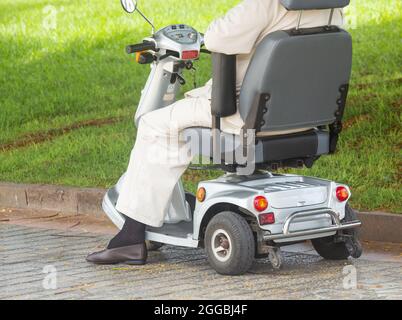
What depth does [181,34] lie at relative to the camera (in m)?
6.27

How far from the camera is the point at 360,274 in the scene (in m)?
6.00

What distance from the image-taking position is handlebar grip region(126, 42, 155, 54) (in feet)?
20.1

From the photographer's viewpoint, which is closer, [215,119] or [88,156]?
[215,119]

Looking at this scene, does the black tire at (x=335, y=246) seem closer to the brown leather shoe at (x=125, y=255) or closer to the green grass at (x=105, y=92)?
the green grass at (x=105, y=92)

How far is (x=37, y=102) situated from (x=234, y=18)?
5621 millimetres

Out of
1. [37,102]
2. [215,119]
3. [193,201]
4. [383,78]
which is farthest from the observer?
[37,102]

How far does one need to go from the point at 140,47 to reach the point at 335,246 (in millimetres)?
1497

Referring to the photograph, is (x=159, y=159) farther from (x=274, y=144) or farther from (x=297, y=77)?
(x=297, y=77)

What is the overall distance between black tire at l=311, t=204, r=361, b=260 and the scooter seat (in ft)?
1.19

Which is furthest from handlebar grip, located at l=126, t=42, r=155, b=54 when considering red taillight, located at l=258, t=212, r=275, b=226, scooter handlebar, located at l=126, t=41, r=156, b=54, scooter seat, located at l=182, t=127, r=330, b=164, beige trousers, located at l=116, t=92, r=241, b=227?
red taillight, located at l=258, t=212, r=275, b=226

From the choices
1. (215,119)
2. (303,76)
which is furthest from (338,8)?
(215,119)

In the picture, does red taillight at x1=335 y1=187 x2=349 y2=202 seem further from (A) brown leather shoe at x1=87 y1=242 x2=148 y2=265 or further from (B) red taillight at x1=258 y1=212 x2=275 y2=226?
(A) brown leather shoe at x1=87 y1=242 x2=148 y2=265

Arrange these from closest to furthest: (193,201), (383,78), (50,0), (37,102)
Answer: (193,201)
(383,78)
(37,102)
(50,0)
